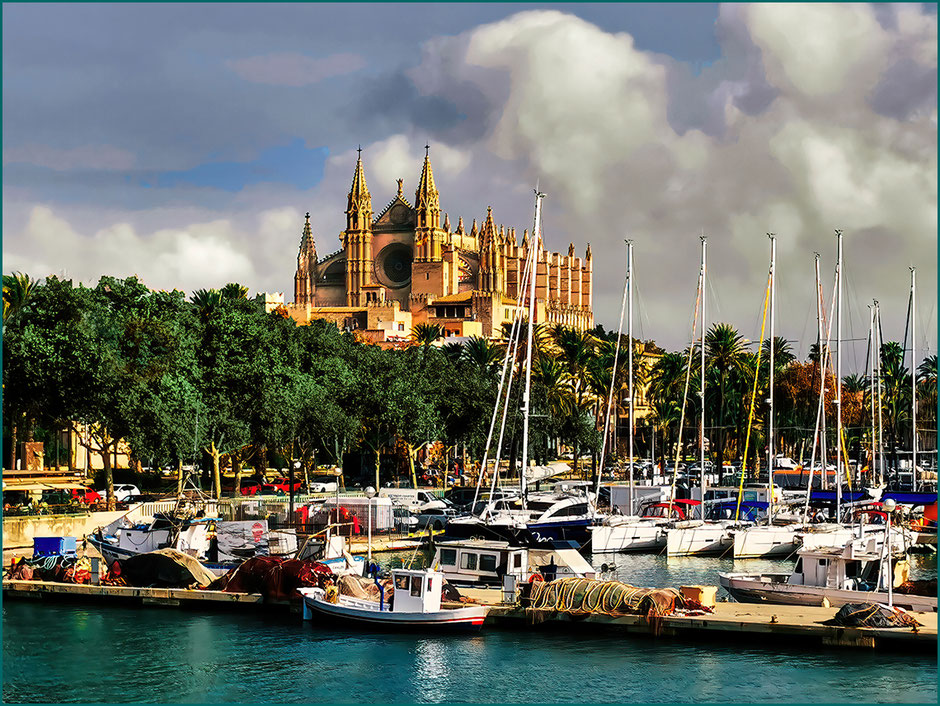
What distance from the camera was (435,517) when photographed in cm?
6462

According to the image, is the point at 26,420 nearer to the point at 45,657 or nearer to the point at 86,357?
the point at 86,357

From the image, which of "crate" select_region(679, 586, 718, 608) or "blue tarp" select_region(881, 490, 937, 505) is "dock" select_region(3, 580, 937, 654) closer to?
"crate" select_region(679, 586, 718, 608)

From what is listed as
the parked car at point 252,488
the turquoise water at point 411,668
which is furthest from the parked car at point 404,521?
the turquoise water at point 411,668

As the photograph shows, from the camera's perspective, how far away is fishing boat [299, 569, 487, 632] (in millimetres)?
37094

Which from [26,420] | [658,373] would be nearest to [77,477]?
[26,420]

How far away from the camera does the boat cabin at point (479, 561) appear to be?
41406 mm

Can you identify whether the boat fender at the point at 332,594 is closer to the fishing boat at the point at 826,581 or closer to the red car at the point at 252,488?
the fishing boat at the point at 826,581

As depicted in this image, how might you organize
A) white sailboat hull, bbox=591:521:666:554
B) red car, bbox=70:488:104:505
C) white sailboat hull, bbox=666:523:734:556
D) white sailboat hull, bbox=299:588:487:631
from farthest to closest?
red car, bbox=70:488:104:505 → white sailboat hull, bbox=666:523:734:556 → white sailboat hull, bbox=591:521:666:554 → white sailboat hull, bbox=299:588:487:631

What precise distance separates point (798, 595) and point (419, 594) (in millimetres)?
12227

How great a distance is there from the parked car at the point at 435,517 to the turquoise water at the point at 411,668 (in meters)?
24.2

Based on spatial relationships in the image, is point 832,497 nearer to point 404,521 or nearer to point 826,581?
point 404,521

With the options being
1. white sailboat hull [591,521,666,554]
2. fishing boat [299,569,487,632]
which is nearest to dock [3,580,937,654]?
fishing boat [299,569,487,632]

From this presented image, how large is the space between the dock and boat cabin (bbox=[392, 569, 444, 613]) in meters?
1.98

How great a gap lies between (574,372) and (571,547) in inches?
2339
